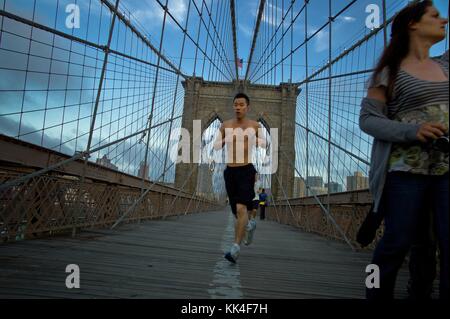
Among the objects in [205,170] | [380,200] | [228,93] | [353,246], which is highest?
[228,93]

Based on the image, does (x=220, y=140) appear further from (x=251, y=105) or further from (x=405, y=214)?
(x=251, y=105)

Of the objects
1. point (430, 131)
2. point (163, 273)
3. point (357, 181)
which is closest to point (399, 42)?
point (430, 131)

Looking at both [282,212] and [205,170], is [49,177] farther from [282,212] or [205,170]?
[205,170]

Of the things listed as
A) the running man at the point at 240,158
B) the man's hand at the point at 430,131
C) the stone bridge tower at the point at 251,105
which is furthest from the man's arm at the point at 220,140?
the stone bridge tower at the point at 251,105

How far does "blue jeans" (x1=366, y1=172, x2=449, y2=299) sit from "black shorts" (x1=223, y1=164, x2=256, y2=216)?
5.10ft

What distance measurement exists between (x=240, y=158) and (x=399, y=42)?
170cm

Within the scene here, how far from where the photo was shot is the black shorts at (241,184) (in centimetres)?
280

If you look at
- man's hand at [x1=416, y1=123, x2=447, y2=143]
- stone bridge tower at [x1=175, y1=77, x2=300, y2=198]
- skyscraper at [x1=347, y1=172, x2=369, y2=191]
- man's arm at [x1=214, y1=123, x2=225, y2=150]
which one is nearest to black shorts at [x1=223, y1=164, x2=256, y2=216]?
man's arm at [x1=214, y1=123, x2=225, y2=150]

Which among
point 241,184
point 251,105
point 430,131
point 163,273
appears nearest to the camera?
point 430,131

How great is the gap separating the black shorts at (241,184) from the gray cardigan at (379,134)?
4.96ft

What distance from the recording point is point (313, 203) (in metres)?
7.04

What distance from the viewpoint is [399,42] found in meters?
1.31
